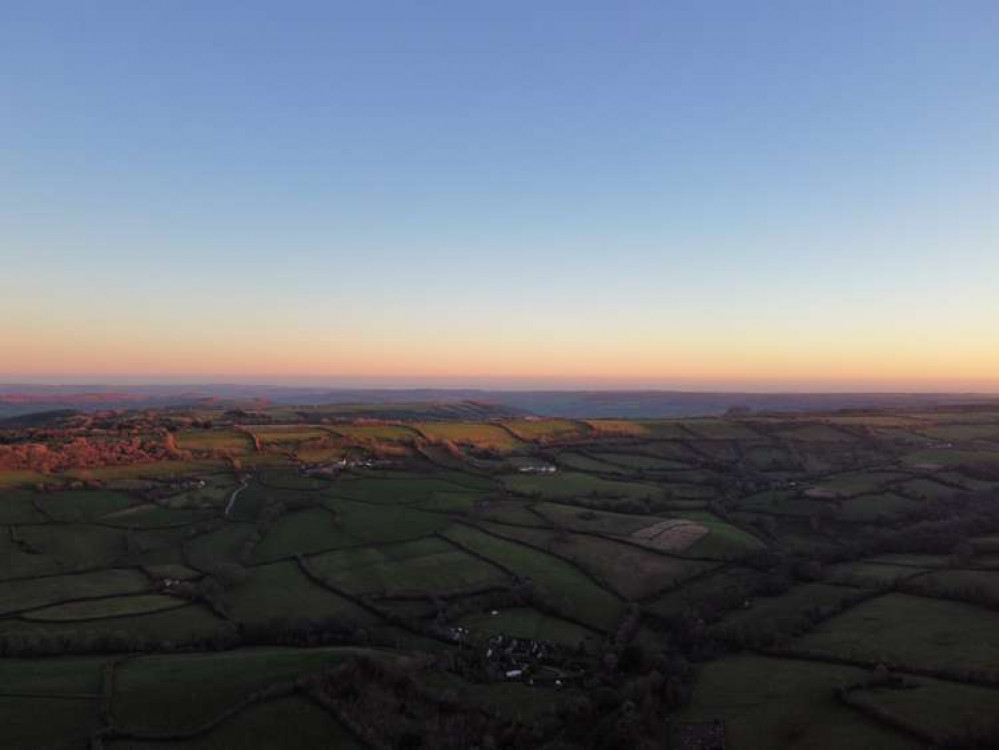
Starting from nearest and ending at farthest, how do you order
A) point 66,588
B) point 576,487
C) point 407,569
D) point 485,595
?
point 66,588
point 485,595
point 407,569
point 576,487

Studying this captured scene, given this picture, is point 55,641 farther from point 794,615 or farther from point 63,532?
point 794,615

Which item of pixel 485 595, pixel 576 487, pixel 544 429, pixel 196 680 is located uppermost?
pixel 544 429

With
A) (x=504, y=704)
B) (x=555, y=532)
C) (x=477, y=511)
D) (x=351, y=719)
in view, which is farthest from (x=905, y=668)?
(x=477, y=511)

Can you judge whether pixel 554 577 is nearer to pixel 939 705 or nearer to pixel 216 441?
pixel 939 705

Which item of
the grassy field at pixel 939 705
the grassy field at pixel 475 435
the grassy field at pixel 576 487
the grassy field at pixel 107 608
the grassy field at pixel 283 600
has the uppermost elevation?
the grassy field at pixel 475 435

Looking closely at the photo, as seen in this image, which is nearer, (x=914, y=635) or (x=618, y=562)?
(x=914, y=635)

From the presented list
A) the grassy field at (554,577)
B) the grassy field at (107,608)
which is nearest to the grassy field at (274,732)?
the grassy field at (107,608)

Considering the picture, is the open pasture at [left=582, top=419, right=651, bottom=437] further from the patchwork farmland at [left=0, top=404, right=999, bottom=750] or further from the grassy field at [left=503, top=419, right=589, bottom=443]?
the patchwork farmland at [left=0, top=404, right=999, bottom=750]

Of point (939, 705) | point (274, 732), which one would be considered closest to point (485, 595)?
point (274, 732)

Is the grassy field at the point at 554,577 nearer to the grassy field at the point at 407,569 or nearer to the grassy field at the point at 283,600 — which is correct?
the grassy field at the point at 407,569

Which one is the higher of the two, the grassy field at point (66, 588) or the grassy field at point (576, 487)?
the grassy field at point (576, 487)

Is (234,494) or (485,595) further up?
(234,494)
